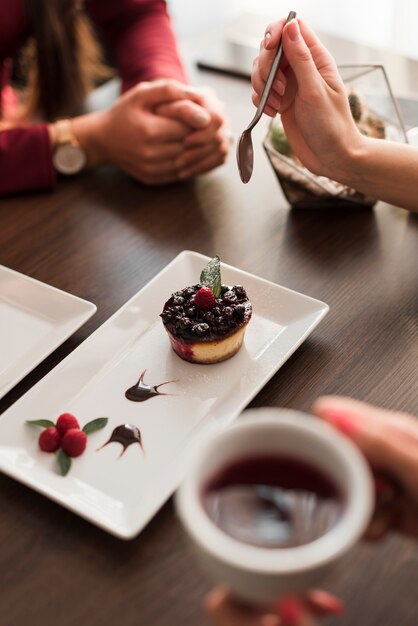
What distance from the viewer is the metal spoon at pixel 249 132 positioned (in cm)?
112

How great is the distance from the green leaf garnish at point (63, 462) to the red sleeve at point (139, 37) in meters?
1.04

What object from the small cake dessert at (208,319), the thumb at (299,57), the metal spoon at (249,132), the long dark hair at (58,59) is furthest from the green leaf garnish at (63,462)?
the long dark hair at (58,59)

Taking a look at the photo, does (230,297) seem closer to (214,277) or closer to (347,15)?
(214,277)

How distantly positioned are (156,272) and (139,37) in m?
0.84

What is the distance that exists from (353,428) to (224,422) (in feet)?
1.24

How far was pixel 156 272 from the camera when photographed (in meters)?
1.26

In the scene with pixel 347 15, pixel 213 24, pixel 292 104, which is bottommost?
pixel 213 24

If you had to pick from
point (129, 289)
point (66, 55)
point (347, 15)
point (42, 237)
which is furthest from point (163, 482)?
point (347, 15)

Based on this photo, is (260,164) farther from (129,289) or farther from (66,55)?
(66,55)

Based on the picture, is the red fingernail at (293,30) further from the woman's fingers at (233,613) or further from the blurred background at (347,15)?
the blurred background at (347,15)

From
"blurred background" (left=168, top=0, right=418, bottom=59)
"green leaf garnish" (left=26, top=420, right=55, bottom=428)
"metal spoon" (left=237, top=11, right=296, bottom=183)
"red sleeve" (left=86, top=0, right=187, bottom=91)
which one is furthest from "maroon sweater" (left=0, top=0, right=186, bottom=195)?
"blurred background" (left=168, top=0, right=418, bottom=59)

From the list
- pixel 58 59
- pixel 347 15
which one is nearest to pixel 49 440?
pixel 58 59

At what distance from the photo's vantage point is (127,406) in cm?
100

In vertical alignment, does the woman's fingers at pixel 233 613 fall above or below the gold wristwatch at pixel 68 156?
above
